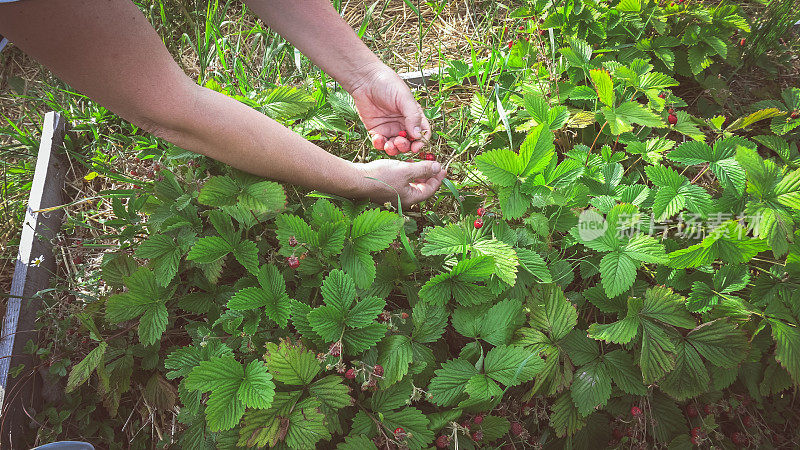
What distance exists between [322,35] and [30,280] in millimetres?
1523

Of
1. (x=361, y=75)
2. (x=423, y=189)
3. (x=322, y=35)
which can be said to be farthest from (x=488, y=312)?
(x=322, y=35)

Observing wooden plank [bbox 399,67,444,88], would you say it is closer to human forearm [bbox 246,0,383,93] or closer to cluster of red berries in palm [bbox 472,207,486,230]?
human forearm [bbox 246,0,383,93]

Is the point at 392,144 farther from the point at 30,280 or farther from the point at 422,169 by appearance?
the point at 30,280

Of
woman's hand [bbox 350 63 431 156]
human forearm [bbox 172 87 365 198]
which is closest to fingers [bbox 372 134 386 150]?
woman's hand [bbox 350 63 431 156]

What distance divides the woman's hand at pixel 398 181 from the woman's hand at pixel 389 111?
Answer: 182mm

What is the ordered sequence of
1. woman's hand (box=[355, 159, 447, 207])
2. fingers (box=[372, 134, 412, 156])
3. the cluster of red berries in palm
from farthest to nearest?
fingers (box=[372, 134, 412, 156])
woman's hand (box=[355, 159, 447, 207])
the cluster of red berries in palm

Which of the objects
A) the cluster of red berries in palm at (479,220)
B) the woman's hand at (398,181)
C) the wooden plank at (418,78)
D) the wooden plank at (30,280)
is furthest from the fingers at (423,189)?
the wooden plank at (30,280)

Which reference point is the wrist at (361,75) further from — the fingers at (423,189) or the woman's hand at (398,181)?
the fingers at (423,189)

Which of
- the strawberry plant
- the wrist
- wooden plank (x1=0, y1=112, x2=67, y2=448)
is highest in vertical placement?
the wrist

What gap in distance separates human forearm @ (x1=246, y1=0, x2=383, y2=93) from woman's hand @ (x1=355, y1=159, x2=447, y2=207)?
1.48 feet

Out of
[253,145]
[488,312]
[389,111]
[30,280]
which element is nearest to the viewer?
[488,312]

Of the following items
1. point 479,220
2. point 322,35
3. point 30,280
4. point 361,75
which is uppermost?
point 322,35

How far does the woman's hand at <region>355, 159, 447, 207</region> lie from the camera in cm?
169

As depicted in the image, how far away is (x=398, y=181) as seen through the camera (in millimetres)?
1716
